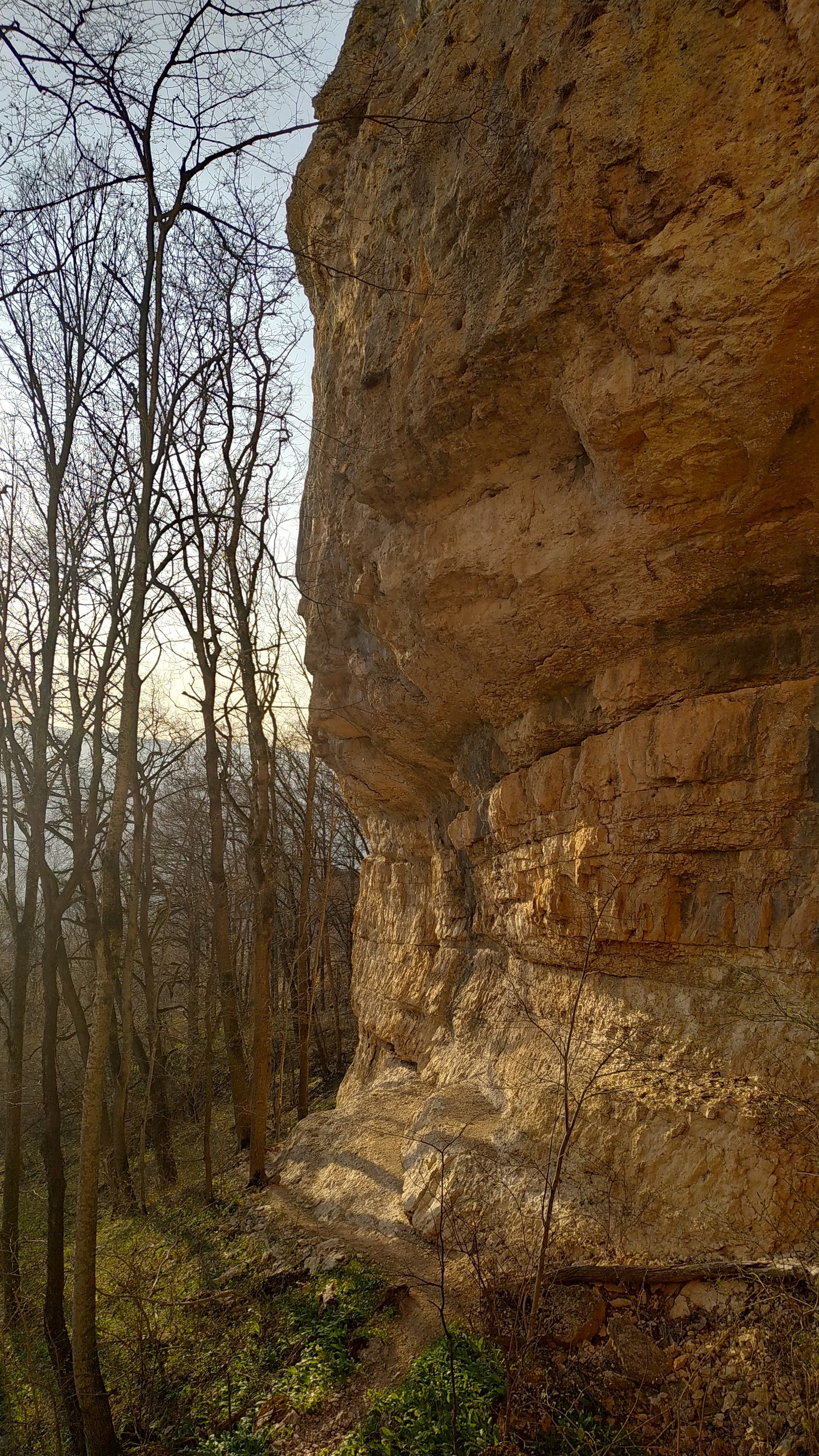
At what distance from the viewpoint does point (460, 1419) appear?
4.62 meters

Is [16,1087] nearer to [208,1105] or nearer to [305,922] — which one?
[208,1105]

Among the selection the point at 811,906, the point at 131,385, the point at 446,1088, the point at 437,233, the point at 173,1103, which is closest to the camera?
the point at 811,906

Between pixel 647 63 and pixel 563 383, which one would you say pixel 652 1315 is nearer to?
pixel 563 383

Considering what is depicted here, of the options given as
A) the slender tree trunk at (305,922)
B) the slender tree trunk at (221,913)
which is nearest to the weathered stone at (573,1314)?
the slender tree trunk at (221,913)

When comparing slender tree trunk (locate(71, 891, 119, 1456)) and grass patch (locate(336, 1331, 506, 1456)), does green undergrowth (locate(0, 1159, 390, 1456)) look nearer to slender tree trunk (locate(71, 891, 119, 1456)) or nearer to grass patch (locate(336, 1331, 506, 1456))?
slender tree trunk (locate(71, 891, 119, 1456))

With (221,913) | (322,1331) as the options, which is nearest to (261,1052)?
(221,913)

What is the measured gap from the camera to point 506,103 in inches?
213

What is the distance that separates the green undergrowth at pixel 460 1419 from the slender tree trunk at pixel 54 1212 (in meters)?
3.00

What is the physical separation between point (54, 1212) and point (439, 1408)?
4246 mm

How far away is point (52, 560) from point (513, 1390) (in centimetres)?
775

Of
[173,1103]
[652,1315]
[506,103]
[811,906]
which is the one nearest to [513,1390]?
[652,1315]

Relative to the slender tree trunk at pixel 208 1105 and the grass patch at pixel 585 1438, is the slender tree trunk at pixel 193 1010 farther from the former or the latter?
the grass patch at pixel 585 1438

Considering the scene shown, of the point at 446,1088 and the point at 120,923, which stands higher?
the point at 120,923

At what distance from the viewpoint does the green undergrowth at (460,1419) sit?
4223mm
